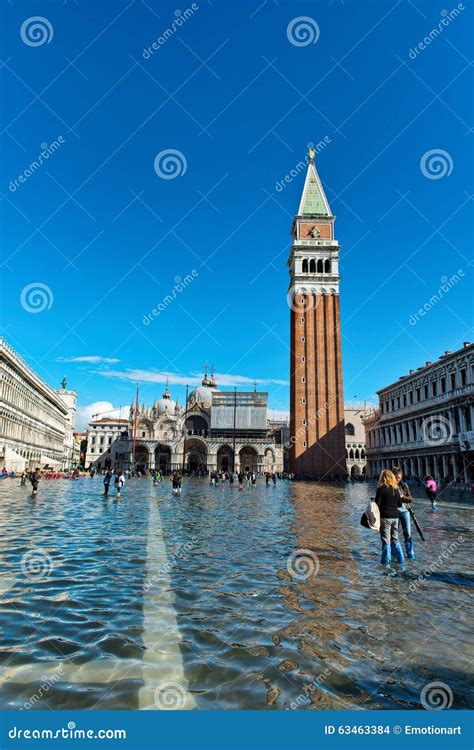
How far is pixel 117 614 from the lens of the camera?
5176 mm

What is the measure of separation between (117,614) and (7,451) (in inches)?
1704

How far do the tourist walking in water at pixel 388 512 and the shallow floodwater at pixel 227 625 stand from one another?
13.2 inches

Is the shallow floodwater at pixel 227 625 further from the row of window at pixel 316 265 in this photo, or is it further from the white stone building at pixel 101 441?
the white stone building at pixel 101 441

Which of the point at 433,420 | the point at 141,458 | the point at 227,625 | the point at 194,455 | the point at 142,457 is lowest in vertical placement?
the point at 227,625

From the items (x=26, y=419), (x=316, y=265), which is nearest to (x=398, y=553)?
(x=26, y=419)

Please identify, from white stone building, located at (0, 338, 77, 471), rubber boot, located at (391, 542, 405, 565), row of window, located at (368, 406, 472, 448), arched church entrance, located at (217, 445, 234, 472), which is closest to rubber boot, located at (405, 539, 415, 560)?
rubber boot, located at (391, 542, 405, 565)

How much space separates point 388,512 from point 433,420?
39.4 m

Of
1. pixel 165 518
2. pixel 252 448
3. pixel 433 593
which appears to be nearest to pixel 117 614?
pixel 433 593

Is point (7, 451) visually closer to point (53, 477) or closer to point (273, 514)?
point (53, 477)

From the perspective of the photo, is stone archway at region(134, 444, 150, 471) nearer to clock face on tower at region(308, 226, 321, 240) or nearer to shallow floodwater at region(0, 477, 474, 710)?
clock face on tower at region(308, 226, 321, 240)

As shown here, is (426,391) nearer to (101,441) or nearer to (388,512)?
(388,512)

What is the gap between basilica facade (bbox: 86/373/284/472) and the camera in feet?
263

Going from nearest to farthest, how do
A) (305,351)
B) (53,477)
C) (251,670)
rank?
(251,670)
(53,477)
(305,351)

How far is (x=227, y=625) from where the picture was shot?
4.92 metres
